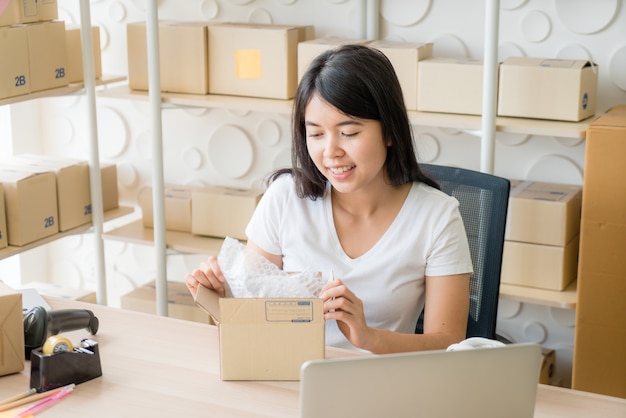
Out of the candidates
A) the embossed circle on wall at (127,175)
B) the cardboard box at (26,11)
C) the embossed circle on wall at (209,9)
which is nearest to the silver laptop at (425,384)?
the cardboard box at (26,11)

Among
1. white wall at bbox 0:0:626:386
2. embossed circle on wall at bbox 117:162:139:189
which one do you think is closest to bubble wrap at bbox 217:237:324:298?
white wall at bbox 0:0:626:386

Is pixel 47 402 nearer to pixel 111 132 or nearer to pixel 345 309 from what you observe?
pixel 345 309

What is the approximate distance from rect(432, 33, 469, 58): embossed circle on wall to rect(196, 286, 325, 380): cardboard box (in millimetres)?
1648

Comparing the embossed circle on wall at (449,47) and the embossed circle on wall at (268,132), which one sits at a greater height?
the embossed circle on wall at (449,47)

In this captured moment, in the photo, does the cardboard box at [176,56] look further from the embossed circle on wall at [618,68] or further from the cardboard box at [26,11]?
the embossed circle on wall at [618,68]

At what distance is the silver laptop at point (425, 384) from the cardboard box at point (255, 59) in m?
1.86

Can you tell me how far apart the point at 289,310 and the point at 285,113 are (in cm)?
170

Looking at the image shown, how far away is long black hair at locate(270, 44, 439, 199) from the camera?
173 centimetres

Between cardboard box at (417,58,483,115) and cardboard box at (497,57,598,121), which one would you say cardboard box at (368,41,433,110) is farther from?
cardboard box at (497,57,598,121)

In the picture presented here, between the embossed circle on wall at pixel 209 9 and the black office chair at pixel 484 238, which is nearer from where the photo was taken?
the black office chair at pixel 484 238

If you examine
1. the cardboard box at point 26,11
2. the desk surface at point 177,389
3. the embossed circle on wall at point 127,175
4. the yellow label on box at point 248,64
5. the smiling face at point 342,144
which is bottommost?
the embossed circle on wall at point 127,175

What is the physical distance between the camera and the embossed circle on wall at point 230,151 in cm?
333

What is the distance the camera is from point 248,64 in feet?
9.58

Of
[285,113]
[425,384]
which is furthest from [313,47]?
[425,384]
